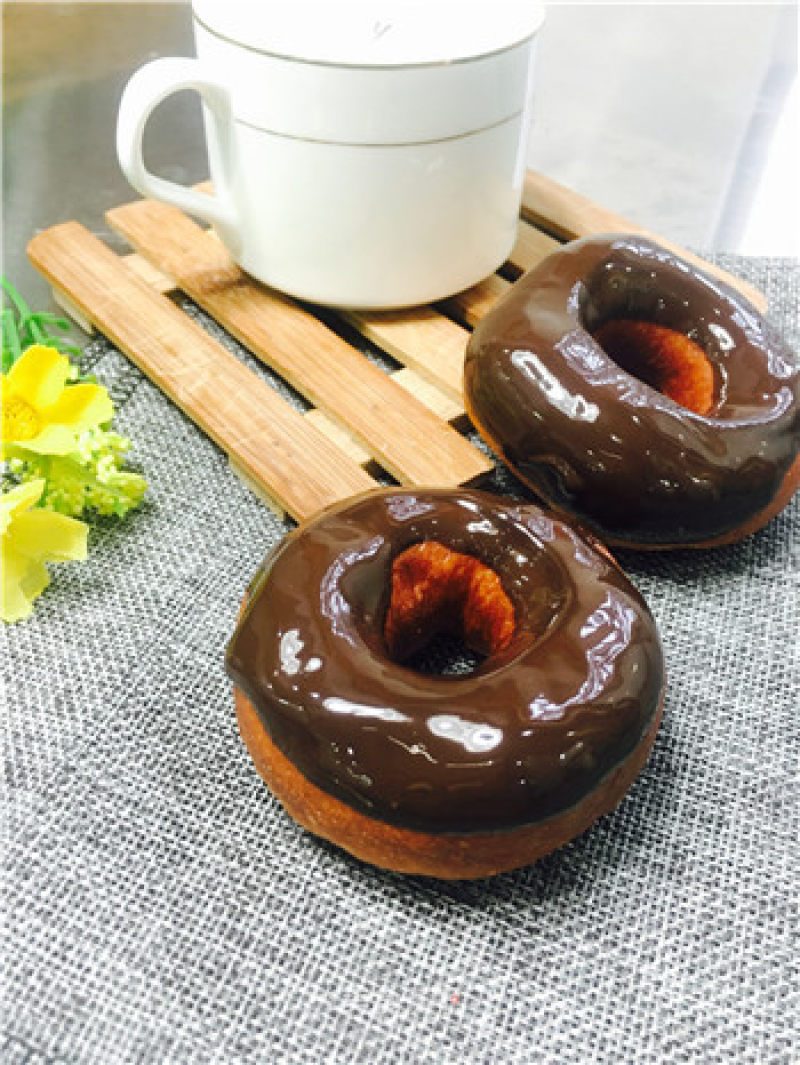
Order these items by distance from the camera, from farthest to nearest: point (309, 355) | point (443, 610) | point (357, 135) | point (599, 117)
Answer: point (599, 117) → point (309, 355) → point (357, 135) → point (443, 610)

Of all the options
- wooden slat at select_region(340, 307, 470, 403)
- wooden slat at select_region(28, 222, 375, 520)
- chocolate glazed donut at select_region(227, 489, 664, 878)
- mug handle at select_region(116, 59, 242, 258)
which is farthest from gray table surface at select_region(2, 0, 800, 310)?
chocolate glazed donut at select_region(227, 489, 664, 878)

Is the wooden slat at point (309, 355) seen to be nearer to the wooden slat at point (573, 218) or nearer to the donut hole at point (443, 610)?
the donut hole at point (443, 610)

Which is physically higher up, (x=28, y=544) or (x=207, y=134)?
(x=207, y=134)

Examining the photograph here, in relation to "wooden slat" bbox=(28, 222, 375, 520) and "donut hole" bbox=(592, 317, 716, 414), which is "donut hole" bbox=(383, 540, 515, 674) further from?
"donut hole" bbox=(592, 317, 716, 414)

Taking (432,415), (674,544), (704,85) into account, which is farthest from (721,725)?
(704,85)

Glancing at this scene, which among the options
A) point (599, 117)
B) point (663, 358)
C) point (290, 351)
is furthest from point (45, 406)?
point (599, 117)

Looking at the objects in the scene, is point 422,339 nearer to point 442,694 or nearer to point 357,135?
point 357,135
